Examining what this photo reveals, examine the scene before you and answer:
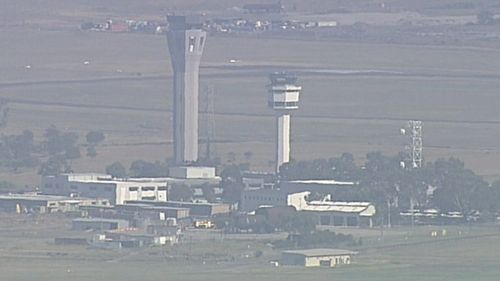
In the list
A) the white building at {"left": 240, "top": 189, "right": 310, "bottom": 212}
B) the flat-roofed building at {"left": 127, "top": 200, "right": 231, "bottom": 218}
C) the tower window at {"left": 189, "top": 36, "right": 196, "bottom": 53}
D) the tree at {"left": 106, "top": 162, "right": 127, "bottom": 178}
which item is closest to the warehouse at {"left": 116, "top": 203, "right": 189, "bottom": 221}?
the flat-roofed building at {"left": 127, "top": 200, "right": 231, "bottom": 218}

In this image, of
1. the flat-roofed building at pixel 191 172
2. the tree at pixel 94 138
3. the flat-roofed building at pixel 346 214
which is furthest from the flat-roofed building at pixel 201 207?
the tree at pixel 94 138

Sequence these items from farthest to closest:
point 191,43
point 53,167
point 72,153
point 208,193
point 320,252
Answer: point 72,153 → point 191,43 → point 53,167 → point 208,193 → point 320,252

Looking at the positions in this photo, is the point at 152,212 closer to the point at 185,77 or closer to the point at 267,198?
the point at 267,198

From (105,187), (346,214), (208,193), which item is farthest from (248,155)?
(346,214)

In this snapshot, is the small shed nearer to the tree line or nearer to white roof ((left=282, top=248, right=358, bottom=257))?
white roof ((left=282, top=248, right=358, bottom=257))

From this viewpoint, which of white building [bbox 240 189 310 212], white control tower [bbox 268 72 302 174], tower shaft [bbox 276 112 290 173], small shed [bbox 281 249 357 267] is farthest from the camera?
tower shaft [bbox 276 112 290 173]

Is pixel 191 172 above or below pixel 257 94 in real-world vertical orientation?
below

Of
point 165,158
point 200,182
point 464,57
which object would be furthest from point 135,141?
point 464,57
